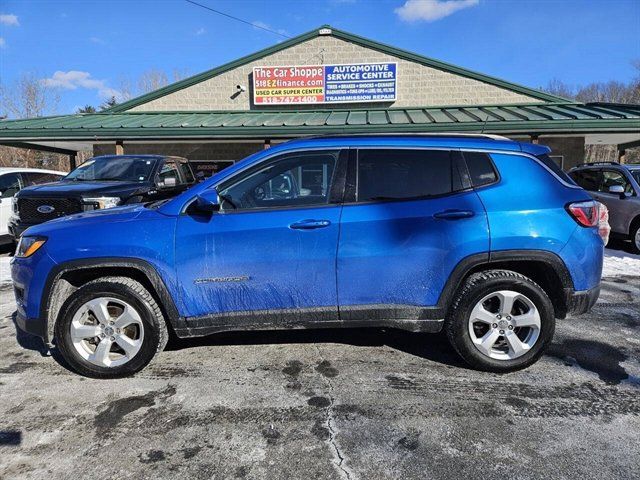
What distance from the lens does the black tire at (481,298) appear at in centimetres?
344

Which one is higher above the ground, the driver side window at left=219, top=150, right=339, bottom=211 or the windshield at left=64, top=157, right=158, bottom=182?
the windshield at left=64, top=157, right=158, bottom=182

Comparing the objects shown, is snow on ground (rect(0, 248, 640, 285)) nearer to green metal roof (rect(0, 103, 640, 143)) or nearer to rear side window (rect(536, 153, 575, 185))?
green metal roof (rect(0, 103, 640, 143))

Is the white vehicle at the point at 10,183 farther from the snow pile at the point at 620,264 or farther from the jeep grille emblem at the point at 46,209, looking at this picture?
the snow pile at the point at 620,264

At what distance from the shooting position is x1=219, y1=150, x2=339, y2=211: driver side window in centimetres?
346

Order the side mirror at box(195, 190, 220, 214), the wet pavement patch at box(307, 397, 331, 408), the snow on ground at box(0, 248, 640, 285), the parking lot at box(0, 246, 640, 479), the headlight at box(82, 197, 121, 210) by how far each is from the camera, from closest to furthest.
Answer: the parking lot at box(0, 246, 640, 479), the wet pavement patch at box(307, 397, 331, 408), the side mirror at box(195, 190, 220, 214), the headlight at box(82, 197, 121, 210), the snow on ground at box(0, 248, 640, 285)

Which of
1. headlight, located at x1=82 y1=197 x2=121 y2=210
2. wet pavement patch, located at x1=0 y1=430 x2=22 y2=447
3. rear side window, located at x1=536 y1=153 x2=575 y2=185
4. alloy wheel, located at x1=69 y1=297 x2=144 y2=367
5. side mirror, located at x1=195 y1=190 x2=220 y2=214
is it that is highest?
rear side window, located at x1=536 y1=153 x2=575 y2=185

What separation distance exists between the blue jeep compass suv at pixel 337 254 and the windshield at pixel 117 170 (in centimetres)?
408

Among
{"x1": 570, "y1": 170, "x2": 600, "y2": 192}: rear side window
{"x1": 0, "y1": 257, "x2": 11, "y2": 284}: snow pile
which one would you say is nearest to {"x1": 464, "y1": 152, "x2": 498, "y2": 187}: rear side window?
{"x1": 0, "y1": 257, "x2": 11, "y2": 284}: snow pile

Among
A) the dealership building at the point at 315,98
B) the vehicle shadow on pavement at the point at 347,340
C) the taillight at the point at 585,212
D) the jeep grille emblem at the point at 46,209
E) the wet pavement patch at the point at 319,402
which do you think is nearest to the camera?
the wet pavement patch at the point at 319,402

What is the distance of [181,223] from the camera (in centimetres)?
338

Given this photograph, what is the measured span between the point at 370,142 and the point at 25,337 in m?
4.01

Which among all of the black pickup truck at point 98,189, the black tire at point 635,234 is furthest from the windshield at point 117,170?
the black tire at point 635,234

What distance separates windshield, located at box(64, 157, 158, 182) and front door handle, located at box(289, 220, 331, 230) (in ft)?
16.1

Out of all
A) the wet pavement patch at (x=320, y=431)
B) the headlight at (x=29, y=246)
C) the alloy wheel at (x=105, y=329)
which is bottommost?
the wet pavement patch at (x=320, y=431)
